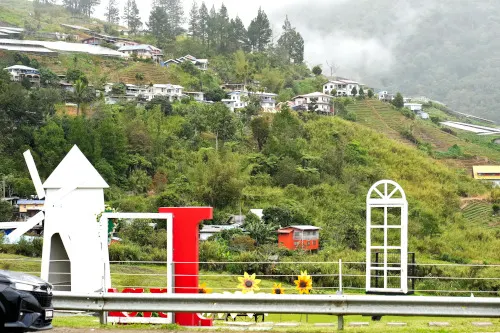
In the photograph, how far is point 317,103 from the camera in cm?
6156

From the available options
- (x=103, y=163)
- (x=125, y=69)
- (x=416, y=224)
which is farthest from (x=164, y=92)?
(x=416, y=224)

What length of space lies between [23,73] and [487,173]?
34785 millimetres

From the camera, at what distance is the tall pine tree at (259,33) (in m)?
84.4

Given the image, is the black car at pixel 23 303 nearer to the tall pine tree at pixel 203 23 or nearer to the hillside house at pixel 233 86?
the hillside house at pixel 233 86

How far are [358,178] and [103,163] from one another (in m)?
15.5

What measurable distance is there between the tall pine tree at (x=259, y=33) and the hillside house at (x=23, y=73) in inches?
1339

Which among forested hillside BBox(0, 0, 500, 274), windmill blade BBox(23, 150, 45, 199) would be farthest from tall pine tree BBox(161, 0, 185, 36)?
windmill blade BBox(23, 150, 45, 199)

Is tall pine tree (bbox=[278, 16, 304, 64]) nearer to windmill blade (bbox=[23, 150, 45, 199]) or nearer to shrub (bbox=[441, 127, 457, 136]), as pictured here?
shrub (bbox=[441, 127, 457, 136])

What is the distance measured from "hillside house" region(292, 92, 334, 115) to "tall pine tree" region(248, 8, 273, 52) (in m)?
22.4

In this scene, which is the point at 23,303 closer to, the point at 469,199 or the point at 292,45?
the point at 469,199

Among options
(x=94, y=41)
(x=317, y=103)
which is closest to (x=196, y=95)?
(x=317, y=103)

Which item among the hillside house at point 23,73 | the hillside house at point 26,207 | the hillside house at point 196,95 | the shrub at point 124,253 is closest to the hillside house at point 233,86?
the hillside house at point 196,95

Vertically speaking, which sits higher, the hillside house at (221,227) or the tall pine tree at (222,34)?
the tall pine tree at (222,34)

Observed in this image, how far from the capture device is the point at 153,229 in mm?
32000
